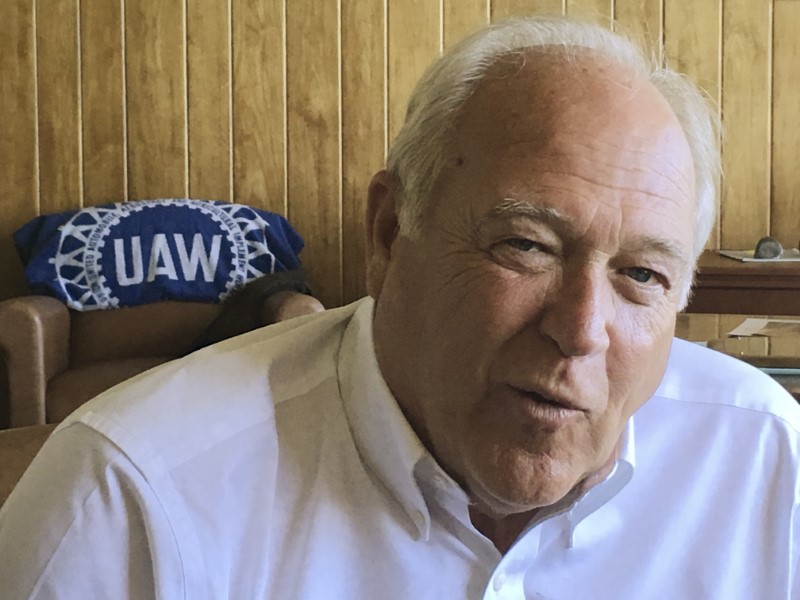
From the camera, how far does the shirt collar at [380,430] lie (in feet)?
2.82

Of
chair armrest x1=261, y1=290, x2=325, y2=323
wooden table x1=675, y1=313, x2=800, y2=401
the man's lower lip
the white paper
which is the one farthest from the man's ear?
chair armrest x1=261, y1=290, x2=325, y2=323

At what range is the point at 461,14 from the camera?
3.16 m

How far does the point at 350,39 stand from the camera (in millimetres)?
3197

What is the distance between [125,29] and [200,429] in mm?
2795

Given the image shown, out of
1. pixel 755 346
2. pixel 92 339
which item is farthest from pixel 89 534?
pixel 92 339

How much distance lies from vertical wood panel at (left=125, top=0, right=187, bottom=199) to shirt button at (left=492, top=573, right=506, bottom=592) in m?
2.69

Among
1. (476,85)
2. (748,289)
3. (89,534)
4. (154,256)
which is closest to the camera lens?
(89,534)

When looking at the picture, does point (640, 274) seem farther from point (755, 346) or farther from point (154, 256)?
point (154, 256)

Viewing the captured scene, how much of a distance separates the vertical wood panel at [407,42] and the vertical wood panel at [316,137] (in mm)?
200

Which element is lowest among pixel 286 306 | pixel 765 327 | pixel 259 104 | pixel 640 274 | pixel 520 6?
pixel 286 306

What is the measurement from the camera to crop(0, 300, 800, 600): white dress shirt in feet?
2.47

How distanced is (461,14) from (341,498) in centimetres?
261

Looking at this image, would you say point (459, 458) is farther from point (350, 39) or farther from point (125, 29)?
point (125, 29)

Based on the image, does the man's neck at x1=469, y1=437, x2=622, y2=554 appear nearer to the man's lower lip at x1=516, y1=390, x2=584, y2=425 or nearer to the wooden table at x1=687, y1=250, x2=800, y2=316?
the man's lower lip at x1=516, y1=390, x2=584, y2=425
